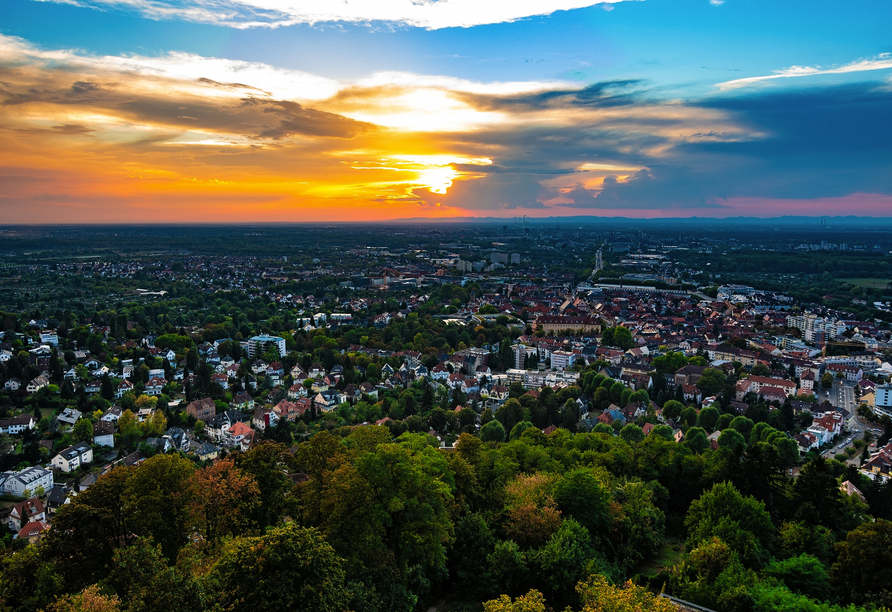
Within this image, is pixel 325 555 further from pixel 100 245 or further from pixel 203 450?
Answer: pixel 100 245

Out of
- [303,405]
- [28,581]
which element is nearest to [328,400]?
[303,405]

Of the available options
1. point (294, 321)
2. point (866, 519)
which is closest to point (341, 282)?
point (294, 321)

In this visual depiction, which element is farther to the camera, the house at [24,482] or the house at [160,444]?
the house at [160,444]

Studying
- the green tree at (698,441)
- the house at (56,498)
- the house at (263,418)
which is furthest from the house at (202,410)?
the green tree at (698,441)

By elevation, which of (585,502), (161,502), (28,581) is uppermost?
(161,502)

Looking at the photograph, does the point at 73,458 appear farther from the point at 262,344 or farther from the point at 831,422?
the point at 831,422

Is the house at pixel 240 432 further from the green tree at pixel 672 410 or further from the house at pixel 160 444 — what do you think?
the green tree at pixel 672 410
